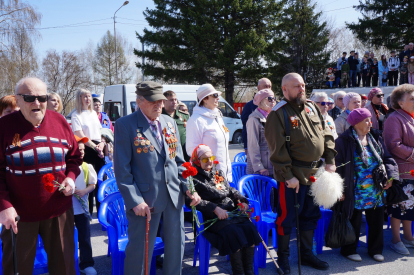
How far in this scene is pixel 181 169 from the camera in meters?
2.97

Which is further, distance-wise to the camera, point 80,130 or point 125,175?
point 80,130

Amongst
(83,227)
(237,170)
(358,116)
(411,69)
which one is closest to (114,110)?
(237,170)

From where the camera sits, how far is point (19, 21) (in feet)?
68.8

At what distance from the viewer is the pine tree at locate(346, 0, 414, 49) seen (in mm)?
20797

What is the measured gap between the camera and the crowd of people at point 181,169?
8.18 ft

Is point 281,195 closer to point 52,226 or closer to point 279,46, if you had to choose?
point 52,226

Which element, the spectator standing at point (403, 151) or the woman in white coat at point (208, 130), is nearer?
the woman in white coat at point (208, 130)

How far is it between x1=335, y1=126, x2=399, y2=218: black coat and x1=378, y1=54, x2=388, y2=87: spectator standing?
14.8m

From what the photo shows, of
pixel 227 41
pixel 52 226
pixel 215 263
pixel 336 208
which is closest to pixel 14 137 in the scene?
pixel 52 226

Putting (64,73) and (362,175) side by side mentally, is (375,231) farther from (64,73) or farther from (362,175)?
(64,73)

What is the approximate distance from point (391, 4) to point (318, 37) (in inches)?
221

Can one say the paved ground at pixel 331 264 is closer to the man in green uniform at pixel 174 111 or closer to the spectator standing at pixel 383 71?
the man in green uniform at pixel 174 111

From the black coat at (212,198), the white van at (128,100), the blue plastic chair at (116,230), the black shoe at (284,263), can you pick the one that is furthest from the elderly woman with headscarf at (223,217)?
the white van at (128,100)

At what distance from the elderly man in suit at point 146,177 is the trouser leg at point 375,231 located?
2.36m
